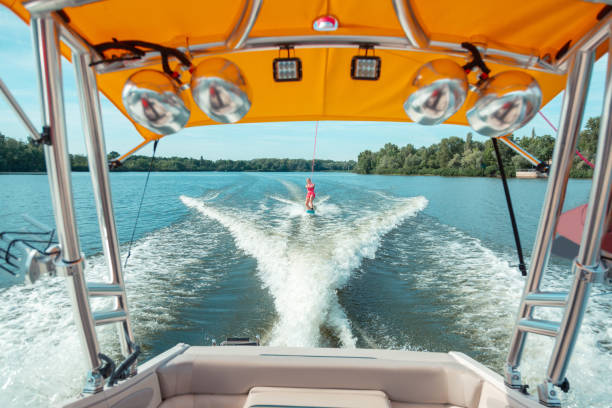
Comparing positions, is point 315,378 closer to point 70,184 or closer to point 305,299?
point 70,184

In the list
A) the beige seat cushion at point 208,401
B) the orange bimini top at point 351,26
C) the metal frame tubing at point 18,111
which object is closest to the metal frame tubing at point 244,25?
the orange bimini top at point 351,26

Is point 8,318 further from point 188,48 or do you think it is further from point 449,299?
point 449,299

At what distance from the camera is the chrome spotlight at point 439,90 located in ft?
2.95

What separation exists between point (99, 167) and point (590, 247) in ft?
5.50

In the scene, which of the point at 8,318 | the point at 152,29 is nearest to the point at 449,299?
the point at 152,29

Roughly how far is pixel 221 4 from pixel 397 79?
86 centimetres

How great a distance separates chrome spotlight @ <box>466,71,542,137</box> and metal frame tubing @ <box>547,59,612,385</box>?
0.56ft

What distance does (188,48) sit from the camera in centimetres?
105

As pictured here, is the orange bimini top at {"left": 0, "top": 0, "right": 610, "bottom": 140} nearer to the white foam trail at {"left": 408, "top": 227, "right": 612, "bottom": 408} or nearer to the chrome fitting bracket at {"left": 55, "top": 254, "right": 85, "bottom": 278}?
the chrome fitting bracket at {"left": 55, "top": 254, "right": 85, "bottom": 278}

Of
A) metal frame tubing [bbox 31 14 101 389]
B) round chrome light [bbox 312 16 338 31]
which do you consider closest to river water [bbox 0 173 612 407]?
metal frame tubing [bbox 31 14 101 389]

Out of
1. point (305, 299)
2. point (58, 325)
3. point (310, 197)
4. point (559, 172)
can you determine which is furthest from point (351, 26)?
point (310, 197)

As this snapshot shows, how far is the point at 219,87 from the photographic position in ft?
2.95

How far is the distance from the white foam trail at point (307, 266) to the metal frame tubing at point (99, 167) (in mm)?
2434

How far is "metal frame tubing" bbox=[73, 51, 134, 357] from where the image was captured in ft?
3.52
